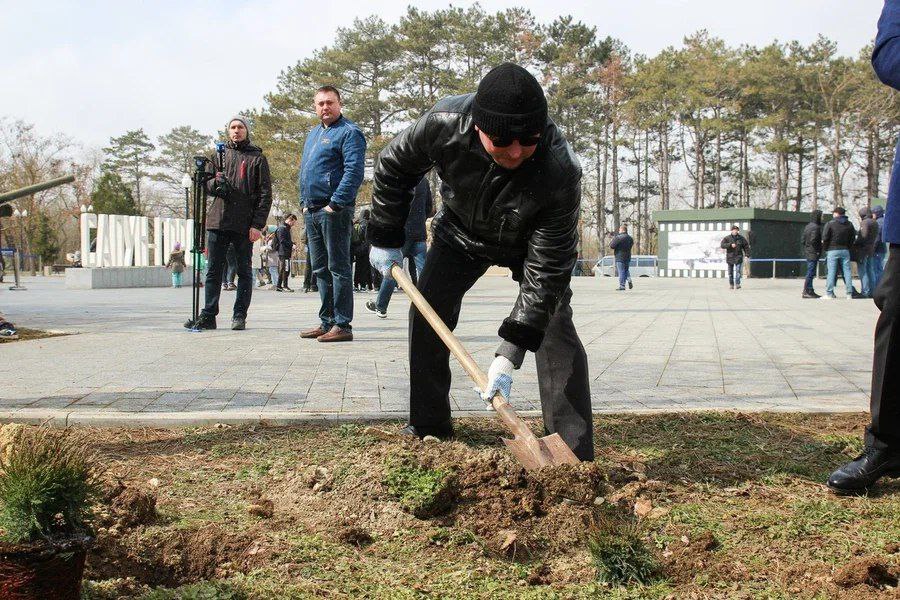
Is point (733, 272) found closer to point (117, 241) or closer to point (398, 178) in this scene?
point (117, 241)

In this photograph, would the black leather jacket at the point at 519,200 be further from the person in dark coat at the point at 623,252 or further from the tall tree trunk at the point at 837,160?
the tall tree trunk at the point at 837,160

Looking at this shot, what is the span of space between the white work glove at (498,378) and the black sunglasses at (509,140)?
0.89 metres

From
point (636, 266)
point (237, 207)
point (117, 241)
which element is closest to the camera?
point (237, 207)

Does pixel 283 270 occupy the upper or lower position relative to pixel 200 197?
lower

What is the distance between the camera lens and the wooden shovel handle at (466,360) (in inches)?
132

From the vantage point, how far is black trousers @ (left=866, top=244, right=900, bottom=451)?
3.37 metres

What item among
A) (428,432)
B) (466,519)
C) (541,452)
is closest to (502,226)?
(541,452)

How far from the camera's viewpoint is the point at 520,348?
139 inches

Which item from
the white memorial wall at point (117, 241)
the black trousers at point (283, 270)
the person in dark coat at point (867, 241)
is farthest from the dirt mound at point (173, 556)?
the white memorial wall at point (117, 241)

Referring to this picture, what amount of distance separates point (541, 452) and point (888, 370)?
1.46 meters

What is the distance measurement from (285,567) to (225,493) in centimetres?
79

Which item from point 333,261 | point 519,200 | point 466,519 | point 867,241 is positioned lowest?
point 466,519

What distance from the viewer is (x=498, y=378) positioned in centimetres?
346

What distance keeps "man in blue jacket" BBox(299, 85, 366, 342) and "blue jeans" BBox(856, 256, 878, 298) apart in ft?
46.0
